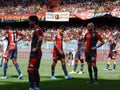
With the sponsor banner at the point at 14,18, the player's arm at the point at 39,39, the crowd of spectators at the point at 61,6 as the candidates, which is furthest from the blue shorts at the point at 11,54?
the sponsor banner at the point at 14,18

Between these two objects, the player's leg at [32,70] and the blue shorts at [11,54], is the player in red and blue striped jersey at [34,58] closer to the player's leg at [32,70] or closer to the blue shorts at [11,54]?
the player's leg at [32,70]

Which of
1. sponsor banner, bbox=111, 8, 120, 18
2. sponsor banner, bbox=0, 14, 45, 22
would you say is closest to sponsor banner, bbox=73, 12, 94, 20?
sponsor banner, bbox=111, 8, 120, 18

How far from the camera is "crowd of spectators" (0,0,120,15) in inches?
1885

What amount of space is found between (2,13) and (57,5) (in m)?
7.34

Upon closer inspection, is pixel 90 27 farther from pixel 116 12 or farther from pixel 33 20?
pixel 116 12

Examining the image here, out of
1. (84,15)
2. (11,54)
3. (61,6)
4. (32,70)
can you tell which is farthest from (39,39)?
(61,6)

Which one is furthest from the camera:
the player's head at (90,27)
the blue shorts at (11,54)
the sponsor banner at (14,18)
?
the sponsor banner at (14,18)

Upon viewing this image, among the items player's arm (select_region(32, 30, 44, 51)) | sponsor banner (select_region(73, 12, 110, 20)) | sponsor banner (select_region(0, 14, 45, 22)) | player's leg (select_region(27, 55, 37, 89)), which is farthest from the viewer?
sponsor banner (select_region(0, 14, 45, 22))

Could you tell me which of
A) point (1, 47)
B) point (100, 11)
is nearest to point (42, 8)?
point (100, 11)

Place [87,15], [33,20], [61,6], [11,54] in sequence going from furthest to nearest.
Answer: [61,6]
[87,15]
[11,54]
[33,20]

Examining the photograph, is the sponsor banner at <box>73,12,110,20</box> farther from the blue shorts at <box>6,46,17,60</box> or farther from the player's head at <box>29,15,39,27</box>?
the player's head at <box>29,15,39,27</box>

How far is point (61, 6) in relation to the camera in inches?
2076

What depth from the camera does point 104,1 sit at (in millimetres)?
Result: 49750

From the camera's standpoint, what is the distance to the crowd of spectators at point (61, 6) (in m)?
47.9
